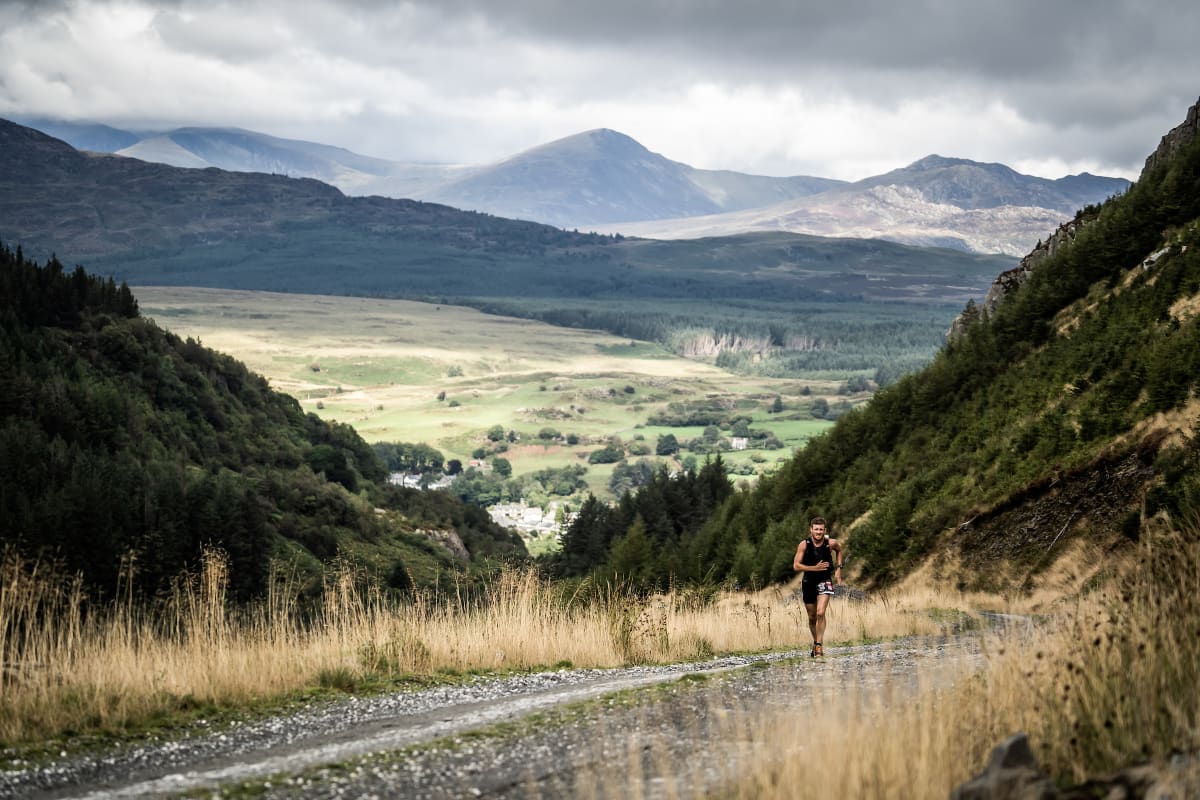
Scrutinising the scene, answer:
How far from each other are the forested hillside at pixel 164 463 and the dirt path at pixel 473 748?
28.8 m

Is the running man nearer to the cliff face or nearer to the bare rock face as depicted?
the bare rock face

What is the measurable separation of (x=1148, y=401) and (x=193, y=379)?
288 feet

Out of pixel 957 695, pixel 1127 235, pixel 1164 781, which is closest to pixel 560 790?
pixel 957 695

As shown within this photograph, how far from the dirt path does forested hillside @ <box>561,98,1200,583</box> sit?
29.3ft

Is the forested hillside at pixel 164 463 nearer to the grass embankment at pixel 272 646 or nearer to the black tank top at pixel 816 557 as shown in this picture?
the grass embankment at pixel 272 646

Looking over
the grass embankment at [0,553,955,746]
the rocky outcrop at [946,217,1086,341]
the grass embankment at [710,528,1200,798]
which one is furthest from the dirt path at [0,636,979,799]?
the rocky outcrop at [946,217,1086,341]

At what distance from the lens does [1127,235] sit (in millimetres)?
39375

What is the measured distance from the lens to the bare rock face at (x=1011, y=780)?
6.27 m

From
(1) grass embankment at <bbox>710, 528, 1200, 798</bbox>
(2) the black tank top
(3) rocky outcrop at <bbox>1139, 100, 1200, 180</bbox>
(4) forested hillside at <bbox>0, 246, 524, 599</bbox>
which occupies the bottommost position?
(4) forested hillside at <bbox>0, 246, 524, 599</bbox>

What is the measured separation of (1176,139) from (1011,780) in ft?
157

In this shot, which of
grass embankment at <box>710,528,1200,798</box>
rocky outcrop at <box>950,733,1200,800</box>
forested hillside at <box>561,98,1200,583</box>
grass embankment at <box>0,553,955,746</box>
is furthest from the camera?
forested hillside at <box>561,98,1200,583</box>

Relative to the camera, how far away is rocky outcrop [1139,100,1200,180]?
45706 mm

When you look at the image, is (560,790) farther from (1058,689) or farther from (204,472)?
(204,472)

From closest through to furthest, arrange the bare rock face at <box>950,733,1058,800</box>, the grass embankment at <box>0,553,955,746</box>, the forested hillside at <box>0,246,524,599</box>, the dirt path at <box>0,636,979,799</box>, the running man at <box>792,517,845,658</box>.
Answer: the bare rock face at <box>950,733,1058,800</box>
the dirt path at <box>0,636,979,799</box>
the grass embankment at <box>0,553,955,746</box>
the running man at <box>792,517,845,658</box>
the forested hillside at <box>0,246,524,599</box>
